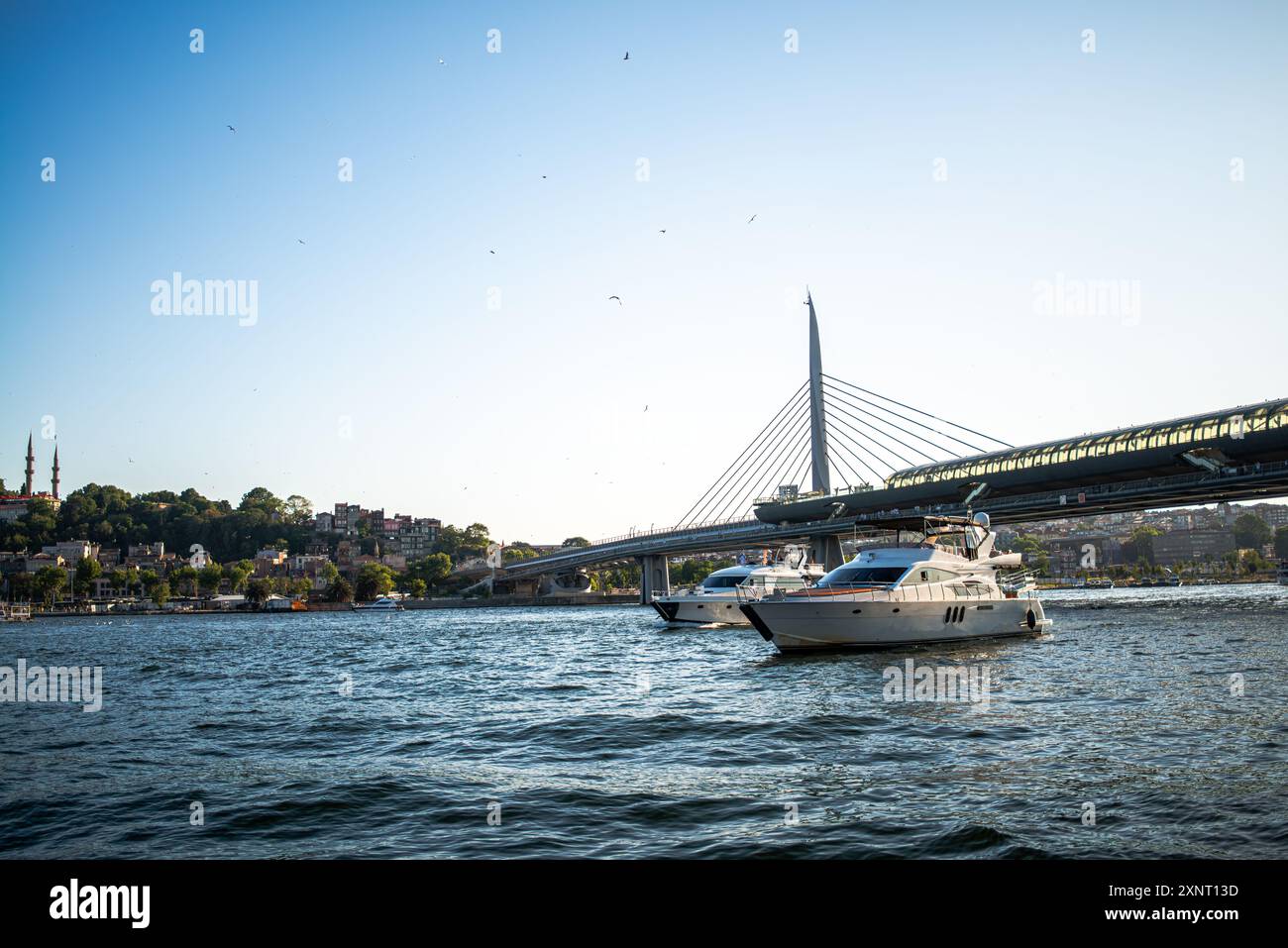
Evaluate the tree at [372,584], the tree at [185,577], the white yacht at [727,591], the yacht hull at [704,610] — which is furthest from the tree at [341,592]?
the yacht hull at [704,610]

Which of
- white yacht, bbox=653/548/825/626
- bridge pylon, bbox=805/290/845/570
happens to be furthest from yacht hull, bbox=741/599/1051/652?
bridge pylon, bbox=805/290/845/570

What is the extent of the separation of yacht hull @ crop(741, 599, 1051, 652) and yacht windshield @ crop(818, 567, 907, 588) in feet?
3.86

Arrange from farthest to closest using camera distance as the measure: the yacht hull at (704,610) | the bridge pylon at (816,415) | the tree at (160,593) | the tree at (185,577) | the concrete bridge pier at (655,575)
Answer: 1. the tree at (185,577)
2. the tree at (160,593)
3. the concrete bridge pier at (655,575)
4. the bridge pylon at (816,415)
5. the yacht hull at (704,610)

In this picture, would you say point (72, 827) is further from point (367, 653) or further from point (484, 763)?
point (367, 653)

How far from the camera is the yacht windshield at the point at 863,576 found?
3009 cm

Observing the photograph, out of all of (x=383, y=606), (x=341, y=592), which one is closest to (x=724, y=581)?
(x=383, y=606)

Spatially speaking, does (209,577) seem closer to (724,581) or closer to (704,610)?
(724,581)

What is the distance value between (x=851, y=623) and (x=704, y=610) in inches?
969

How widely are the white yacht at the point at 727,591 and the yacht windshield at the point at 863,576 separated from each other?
17851mm

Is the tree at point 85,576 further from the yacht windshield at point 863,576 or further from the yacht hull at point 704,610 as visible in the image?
the yacht windshield at point 863,576

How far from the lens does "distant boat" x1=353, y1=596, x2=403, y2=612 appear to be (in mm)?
135250

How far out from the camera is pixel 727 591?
173 ft
